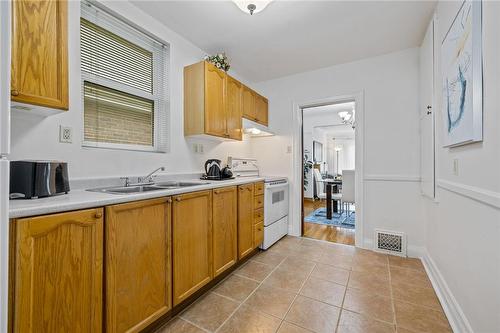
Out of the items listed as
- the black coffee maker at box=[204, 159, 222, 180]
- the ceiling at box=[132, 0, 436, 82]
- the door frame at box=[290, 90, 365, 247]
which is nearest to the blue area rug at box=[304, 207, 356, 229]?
the door frame at box=[290, 90, 365, 247]

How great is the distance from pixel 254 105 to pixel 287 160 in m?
0.99

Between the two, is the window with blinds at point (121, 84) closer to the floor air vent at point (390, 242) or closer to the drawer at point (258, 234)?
the drawer at point (258, 234)

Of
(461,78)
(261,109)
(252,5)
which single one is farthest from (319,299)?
(261,109)

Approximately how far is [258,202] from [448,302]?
5.84ft

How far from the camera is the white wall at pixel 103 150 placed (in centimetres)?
134

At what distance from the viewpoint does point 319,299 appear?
A: 5.75 ft

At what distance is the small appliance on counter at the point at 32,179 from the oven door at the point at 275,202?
205 centimetres

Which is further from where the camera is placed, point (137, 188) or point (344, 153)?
point (344, 153)

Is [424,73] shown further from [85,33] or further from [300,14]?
[85,33]

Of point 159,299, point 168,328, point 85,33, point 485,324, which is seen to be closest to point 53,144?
point 85,33

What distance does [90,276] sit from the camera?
1054 millimetres

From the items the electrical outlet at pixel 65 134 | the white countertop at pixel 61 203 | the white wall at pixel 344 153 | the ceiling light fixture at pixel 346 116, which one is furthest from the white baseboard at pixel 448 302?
the white wall at pixel 344 153

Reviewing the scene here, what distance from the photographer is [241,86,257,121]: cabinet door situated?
9.74 ft

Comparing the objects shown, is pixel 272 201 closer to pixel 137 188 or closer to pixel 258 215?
pixel 258 215
